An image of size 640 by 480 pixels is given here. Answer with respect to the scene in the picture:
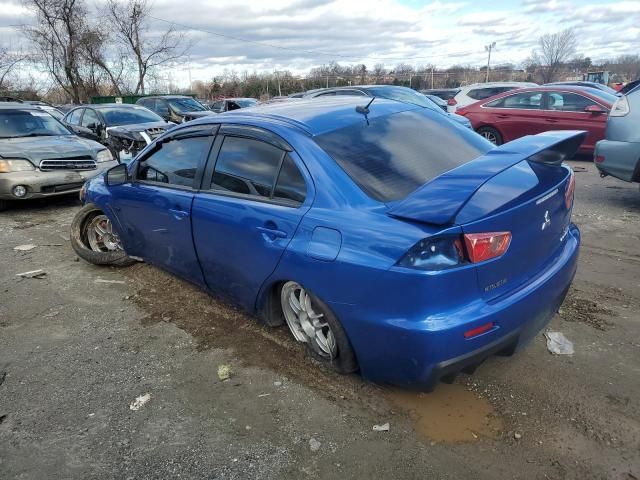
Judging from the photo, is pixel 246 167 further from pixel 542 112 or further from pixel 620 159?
pixel 542 112

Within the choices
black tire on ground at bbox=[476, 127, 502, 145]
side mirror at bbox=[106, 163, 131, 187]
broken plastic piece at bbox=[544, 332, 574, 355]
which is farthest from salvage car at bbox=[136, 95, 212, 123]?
broken plastic piece at bbox=[544, 332, 574, 355]

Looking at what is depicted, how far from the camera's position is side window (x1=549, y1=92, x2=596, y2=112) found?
10.3 m

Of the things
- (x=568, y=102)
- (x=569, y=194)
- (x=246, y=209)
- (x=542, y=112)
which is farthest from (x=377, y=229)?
(x=568, y=102)

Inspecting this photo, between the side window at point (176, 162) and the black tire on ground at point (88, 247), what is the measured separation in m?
1.17

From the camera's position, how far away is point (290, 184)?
2.96m

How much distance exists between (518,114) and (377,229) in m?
9.68

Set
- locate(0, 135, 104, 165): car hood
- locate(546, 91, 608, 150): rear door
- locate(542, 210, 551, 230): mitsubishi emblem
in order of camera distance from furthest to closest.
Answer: locate(546, 91, 608, 150): rear door < locate(0, 135, 104, 165): car hood < locate(542, 210, 551, 230): mitsubishi emblem

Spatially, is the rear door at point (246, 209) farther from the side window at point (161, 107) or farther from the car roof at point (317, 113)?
the side window at point (161, 107)

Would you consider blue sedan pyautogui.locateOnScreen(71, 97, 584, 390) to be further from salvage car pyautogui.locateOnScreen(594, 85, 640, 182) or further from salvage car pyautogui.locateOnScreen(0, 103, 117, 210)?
salvage car pyautogui.locateOnScreen(0, 103, 117, 210)

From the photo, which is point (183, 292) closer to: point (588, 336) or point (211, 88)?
point (588, 336)

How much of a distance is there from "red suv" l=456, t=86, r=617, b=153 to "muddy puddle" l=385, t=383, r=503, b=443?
8.99 meters

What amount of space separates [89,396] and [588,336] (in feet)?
10.6

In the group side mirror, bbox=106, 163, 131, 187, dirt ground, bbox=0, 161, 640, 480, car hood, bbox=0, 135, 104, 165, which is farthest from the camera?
car hood, bbox=0, 135, 104, 165

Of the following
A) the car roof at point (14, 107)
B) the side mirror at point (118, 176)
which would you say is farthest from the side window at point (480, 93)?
the side mirror at point (118, 176)
